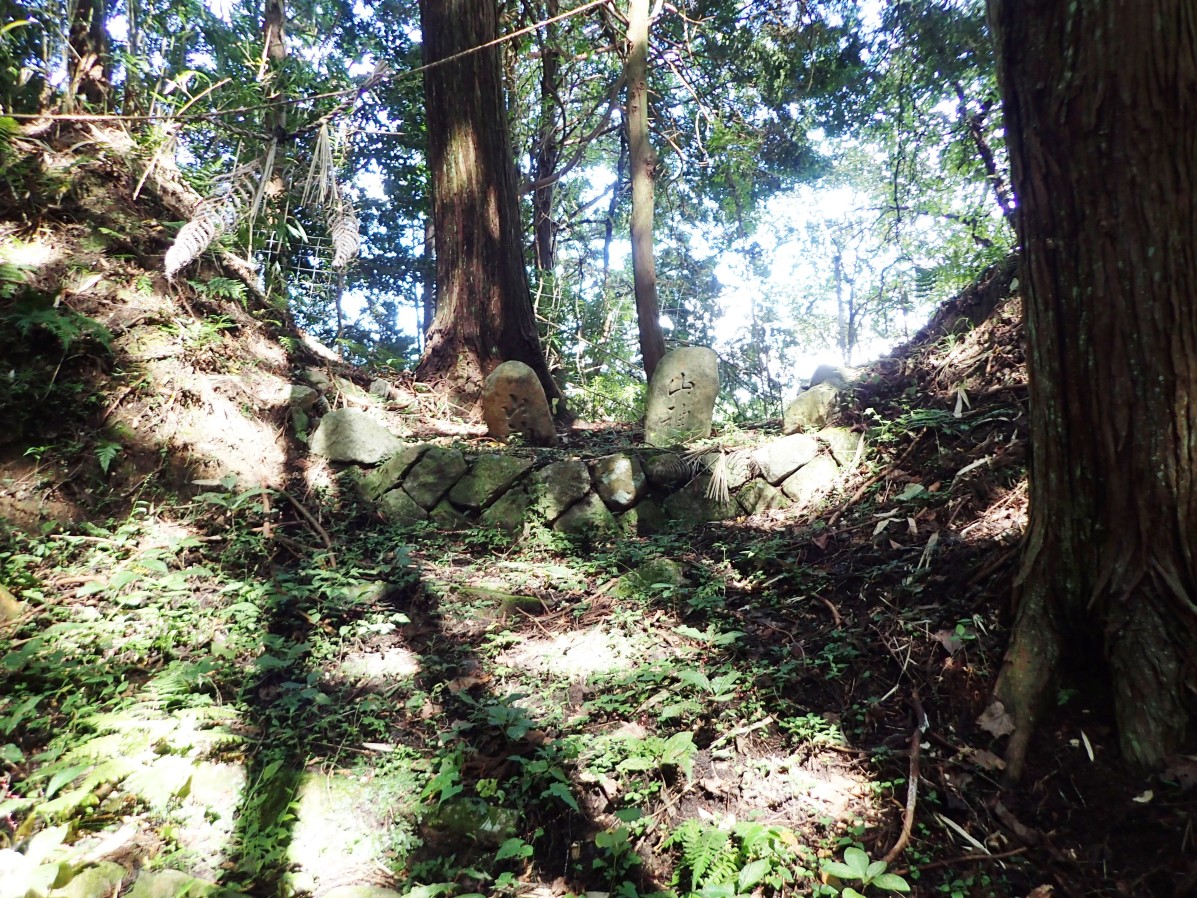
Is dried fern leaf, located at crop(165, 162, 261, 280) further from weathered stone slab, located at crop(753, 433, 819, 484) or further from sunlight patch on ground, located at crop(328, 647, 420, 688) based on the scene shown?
weathered stone slab, located at crop(753, 433, 819, 484)

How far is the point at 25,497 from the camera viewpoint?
3.58 meters

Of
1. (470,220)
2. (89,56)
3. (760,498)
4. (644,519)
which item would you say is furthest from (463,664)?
(89,56)

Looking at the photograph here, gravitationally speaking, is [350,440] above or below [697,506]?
above

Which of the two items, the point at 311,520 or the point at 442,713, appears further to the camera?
the point at 311,520

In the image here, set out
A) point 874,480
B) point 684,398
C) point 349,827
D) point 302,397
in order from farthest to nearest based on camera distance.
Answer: point 684,398 → point 302,397 → point 874,480 → point 349,827

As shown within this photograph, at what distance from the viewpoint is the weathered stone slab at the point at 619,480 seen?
4.97 meters

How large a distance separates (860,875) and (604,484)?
334 cm

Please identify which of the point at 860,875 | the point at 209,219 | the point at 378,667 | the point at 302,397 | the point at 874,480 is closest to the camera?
the point at 860,875

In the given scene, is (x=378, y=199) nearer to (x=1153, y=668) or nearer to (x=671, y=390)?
(x=671, y=390)

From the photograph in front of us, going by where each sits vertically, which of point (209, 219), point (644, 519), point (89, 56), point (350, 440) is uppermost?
point (89, 56)

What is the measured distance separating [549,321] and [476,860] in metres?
7.20

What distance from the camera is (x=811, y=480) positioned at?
4781mm

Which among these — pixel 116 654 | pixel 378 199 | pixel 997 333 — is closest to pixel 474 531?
pixel 116 654

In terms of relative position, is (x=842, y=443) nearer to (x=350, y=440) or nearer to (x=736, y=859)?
(x=736, y=859)
